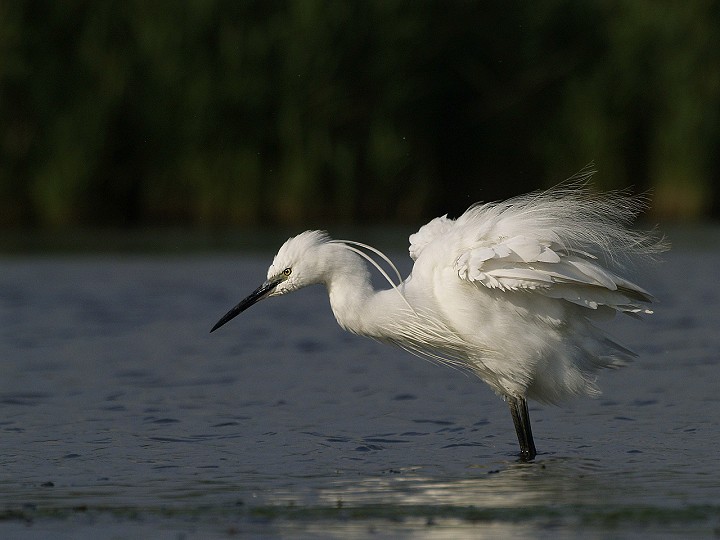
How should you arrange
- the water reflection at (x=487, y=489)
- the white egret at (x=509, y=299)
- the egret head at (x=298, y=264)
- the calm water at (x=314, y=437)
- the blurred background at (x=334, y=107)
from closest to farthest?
the calm water at (x=314, y=437), the water reflection at (x=487, y=489), the white egret at (x=509, y=299), the egret head at (x=298, y=264), the blurred background at (x=334, y=107)

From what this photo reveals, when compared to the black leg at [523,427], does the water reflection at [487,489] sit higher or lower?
lower

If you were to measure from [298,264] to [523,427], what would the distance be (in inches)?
62.1

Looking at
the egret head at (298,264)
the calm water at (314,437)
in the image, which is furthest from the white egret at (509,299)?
the calm water at (314,437)

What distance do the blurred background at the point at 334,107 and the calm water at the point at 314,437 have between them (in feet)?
20.3

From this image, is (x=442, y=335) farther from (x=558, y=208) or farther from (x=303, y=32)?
(x=303, y=32)

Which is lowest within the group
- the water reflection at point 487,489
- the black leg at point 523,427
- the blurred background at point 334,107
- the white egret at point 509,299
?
the water reflection at point 487,489

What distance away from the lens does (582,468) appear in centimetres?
711

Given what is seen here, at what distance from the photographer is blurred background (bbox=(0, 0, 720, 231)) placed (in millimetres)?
19891

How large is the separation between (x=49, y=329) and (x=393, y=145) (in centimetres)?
881

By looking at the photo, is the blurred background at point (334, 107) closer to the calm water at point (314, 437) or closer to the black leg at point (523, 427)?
the calm water at point (314, 437)

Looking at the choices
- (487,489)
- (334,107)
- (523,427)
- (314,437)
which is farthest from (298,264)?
(334,107)

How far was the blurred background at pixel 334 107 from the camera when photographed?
19891mm

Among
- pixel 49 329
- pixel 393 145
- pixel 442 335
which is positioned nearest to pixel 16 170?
pixel 393 145

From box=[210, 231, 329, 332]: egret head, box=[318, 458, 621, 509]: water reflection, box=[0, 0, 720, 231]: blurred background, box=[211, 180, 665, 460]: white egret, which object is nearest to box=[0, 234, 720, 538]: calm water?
box=[318, 458, 621, 509]: water reflection
